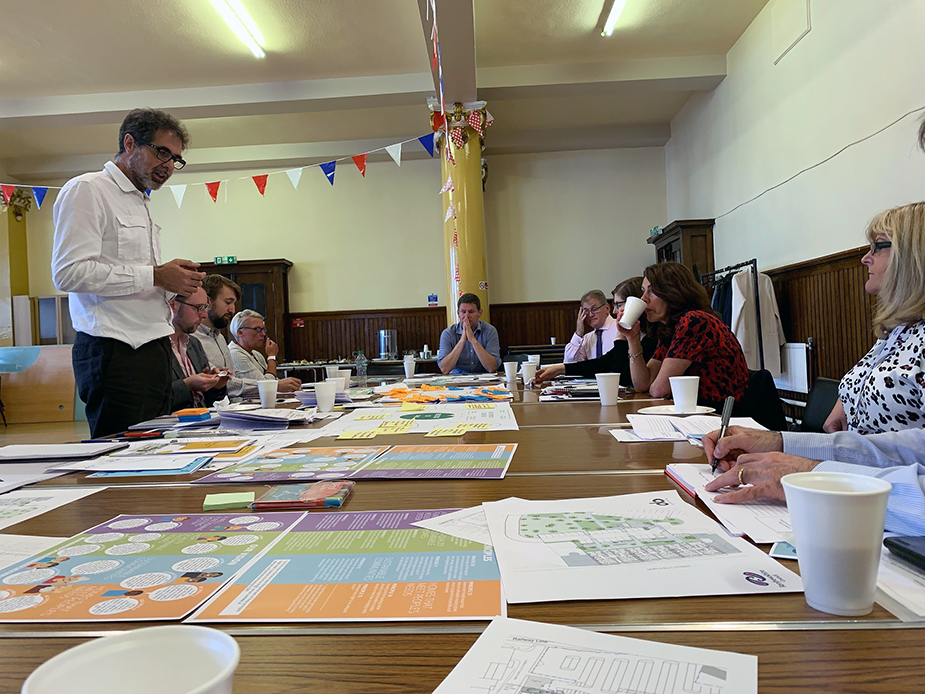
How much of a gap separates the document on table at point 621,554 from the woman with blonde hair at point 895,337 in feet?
3.76

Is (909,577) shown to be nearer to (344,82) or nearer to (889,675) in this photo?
(889,675)

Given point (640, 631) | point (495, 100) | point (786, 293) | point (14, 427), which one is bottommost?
point (14, 427)

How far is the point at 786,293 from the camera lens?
16.6 feet

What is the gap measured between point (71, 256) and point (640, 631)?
2.14m

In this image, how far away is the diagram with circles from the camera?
0.59 metres

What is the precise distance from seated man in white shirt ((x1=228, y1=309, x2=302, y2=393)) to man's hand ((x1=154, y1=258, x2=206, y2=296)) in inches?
51.7

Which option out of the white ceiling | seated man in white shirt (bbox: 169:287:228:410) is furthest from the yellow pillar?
Result: seated man in white shirt (bbox: 169:287:228:410)

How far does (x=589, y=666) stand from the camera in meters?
0.45

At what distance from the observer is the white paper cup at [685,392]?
172cm

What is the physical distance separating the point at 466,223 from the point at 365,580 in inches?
236

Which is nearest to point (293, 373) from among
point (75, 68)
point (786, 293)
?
point (75, 68)

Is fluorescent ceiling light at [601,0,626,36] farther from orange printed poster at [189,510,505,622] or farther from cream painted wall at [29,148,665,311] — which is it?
orange printed poster at [189,510,505,622]

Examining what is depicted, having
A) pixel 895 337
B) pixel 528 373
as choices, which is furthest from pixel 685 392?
pixel 528 373

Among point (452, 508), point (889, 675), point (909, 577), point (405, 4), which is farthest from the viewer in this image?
point (405, 4)
